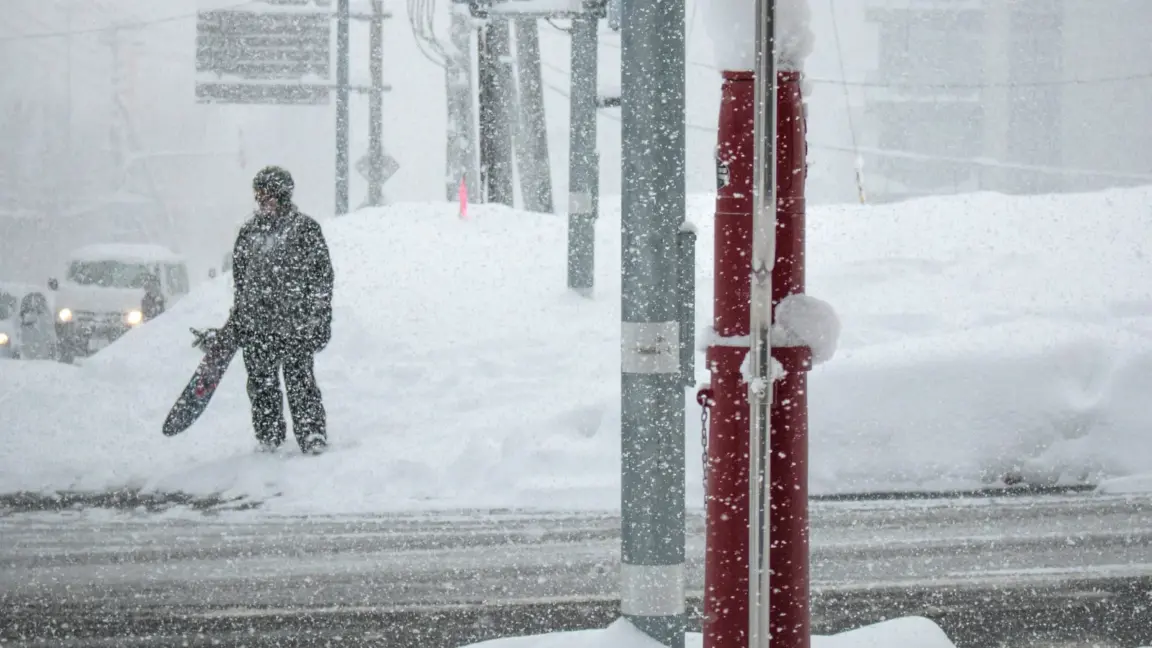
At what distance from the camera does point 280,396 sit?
10453mm

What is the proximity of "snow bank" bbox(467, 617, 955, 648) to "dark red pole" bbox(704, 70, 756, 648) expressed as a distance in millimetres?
1118

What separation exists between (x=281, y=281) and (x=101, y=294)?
565 inches

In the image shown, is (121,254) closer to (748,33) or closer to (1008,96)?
(748,33)

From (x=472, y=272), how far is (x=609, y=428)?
19.6 feet

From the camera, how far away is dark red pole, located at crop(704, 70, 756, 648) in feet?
11.1

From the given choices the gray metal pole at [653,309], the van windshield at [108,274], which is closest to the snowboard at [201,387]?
the gray metal pole at [653,309]

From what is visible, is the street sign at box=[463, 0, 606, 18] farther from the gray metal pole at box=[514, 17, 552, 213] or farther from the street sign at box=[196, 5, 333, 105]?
the street sign at box=[196, 5, 333, 105]

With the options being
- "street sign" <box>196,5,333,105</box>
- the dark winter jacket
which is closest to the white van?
"street sign" <box>196,5,333,105</box>

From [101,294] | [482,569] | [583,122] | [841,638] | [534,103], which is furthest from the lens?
[101,294]

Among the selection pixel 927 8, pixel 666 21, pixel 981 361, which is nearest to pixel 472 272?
pixel 981 361

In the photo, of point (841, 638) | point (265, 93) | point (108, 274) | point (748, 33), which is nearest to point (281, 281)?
point (841, 638)

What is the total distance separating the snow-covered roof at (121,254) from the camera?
24.5 meters

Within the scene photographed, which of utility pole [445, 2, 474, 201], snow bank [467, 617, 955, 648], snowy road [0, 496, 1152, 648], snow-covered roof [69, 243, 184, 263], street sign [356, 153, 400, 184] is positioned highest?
utility pole [445, 2, 474, 201]

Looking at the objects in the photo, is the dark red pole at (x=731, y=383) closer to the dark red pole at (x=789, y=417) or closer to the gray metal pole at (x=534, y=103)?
the dark red pole at (x=789, y=417)
